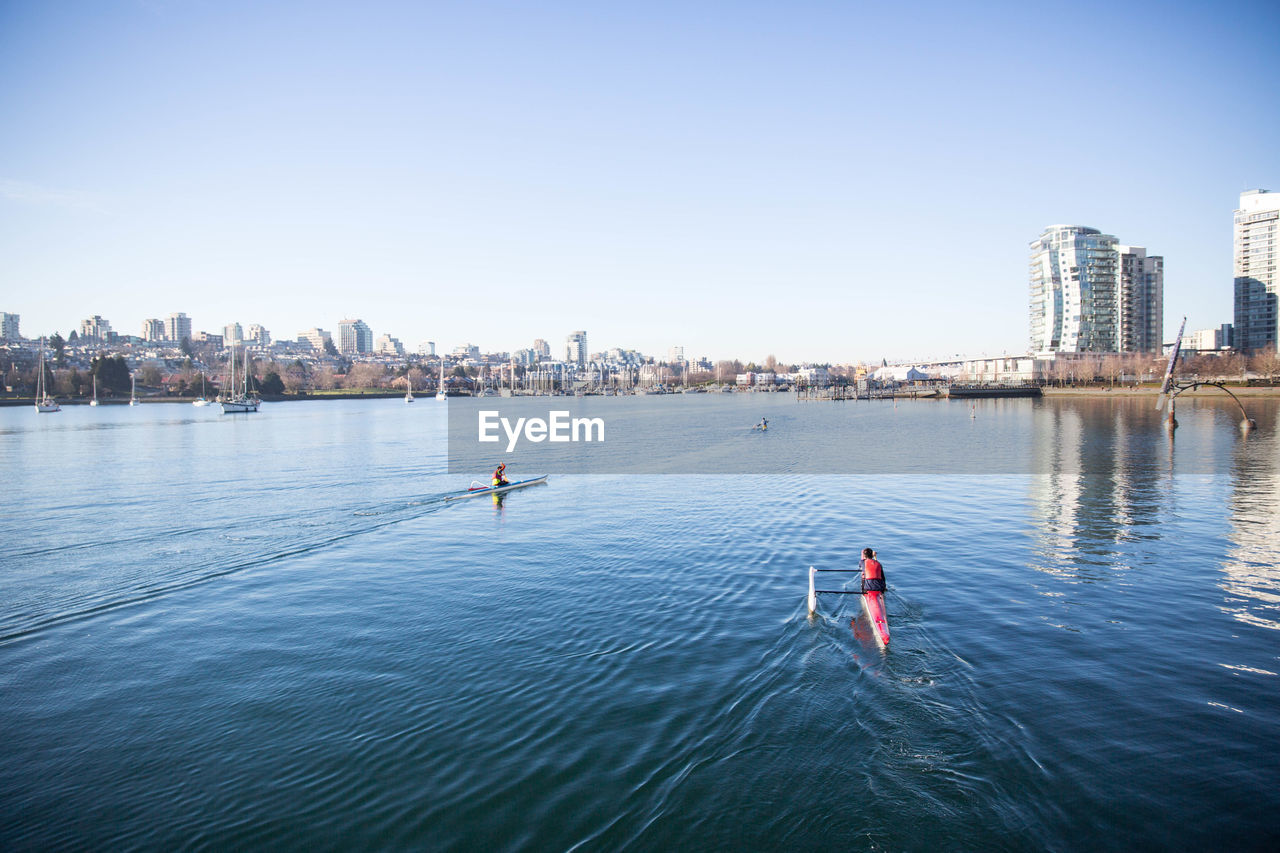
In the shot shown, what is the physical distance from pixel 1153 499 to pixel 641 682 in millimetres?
34767

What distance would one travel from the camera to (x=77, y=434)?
89.7 m

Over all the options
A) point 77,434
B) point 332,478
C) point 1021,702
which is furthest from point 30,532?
point 77,434

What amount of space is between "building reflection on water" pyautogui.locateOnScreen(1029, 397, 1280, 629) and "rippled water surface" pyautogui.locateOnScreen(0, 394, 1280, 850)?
1.01 feet

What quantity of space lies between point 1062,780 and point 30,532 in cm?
4026

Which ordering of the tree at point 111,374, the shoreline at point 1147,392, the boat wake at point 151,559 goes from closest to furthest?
the boat wake at point 151,559
the shoreline at point 1147,392
the tree at point 111,374

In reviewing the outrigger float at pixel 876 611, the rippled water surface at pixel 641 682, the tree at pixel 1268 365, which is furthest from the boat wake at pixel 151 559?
the tree at pixel 1268 365

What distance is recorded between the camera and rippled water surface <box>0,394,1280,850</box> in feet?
34.9

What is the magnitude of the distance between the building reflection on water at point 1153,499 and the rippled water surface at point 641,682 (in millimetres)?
308

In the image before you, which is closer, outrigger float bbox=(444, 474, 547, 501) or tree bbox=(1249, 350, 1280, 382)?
outrigger float bbox=(444, 474, 547, 501)

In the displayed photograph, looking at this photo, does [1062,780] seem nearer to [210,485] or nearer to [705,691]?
[705,691]

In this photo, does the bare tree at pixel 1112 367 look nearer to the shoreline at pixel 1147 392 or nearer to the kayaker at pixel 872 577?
the shoreline at pixel 1147 392

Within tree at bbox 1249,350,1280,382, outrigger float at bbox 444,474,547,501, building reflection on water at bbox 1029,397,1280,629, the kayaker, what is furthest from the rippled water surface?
tree at bbox 1249,350,1280,382

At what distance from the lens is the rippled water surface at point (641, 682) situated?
1062cm

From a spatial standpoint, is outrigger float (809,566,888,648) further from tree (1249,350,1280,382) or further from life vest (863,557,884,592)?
tree (1249,350,1280,382)
